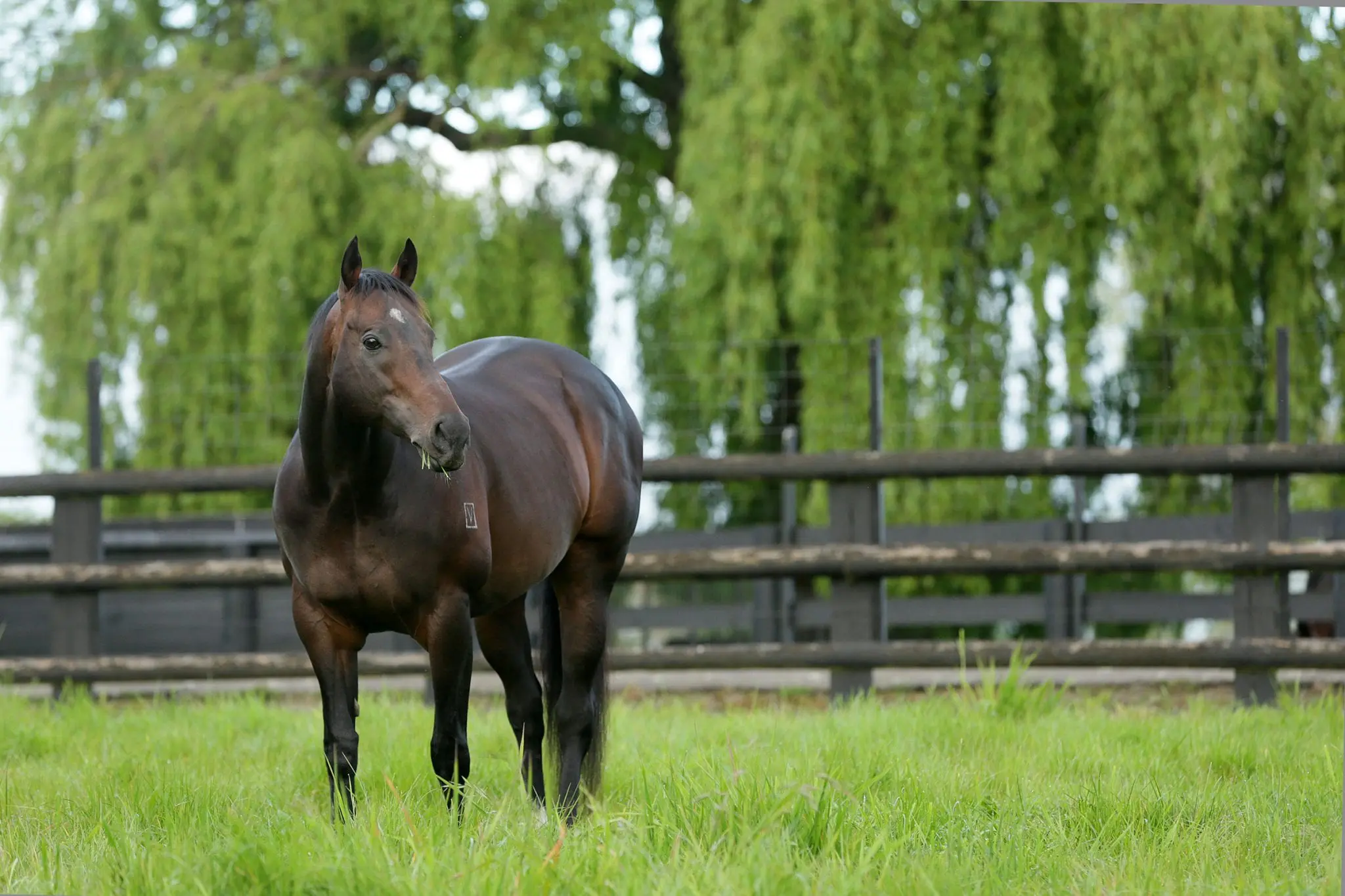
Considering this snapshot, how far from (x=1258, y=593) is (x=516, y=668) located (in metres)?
3.60

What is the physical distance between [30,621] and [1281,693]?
25.3ft

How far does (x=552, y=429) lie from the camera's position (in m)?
3.55

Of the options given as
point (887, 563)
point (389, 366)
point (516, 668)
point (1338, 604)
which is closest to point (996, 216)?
point (1338, 604)

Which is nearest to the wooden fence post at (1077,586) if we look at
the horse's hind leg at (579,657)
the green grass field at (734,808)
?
the green grass field at (734,808)

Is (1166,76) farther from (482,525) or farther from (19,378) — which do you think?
(19,378)

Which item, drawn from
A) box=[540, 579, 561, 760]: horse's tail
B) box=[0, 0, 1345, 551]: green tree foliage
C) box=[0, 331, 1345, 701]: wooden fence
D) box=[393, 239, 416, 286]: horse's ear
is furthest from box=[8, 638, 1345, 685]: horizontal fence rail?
box=[393, 239, 416, 286]: horse's ear

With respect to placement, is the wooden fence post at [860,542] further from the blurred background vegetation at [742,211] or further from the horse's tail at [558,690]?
the horse's tail at [558,690]

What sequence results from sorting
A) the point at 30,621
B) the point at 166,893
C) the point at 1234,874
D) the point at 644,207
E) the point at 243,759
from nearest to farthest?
the point at 166,893
the point at 1234,874
the point at 243,759
the point at 30,621
the point at 644,207

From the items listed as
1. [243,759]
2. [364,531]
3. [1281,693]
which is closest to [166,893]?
[364,531]

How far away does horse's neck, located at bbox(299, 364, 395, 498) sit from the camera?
2902 millimetres

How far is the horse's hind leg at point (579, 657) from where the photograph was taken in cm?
351

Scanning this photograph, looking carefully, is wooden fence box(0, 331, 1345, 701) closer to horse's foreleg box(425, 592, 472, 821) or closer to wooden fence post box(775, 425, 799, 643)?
wooden fence post box(775, 425, 799, 643)

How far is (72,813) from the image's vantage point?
3094 mm

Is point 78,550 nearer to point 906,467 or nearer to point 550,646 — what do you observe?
point 550,646
